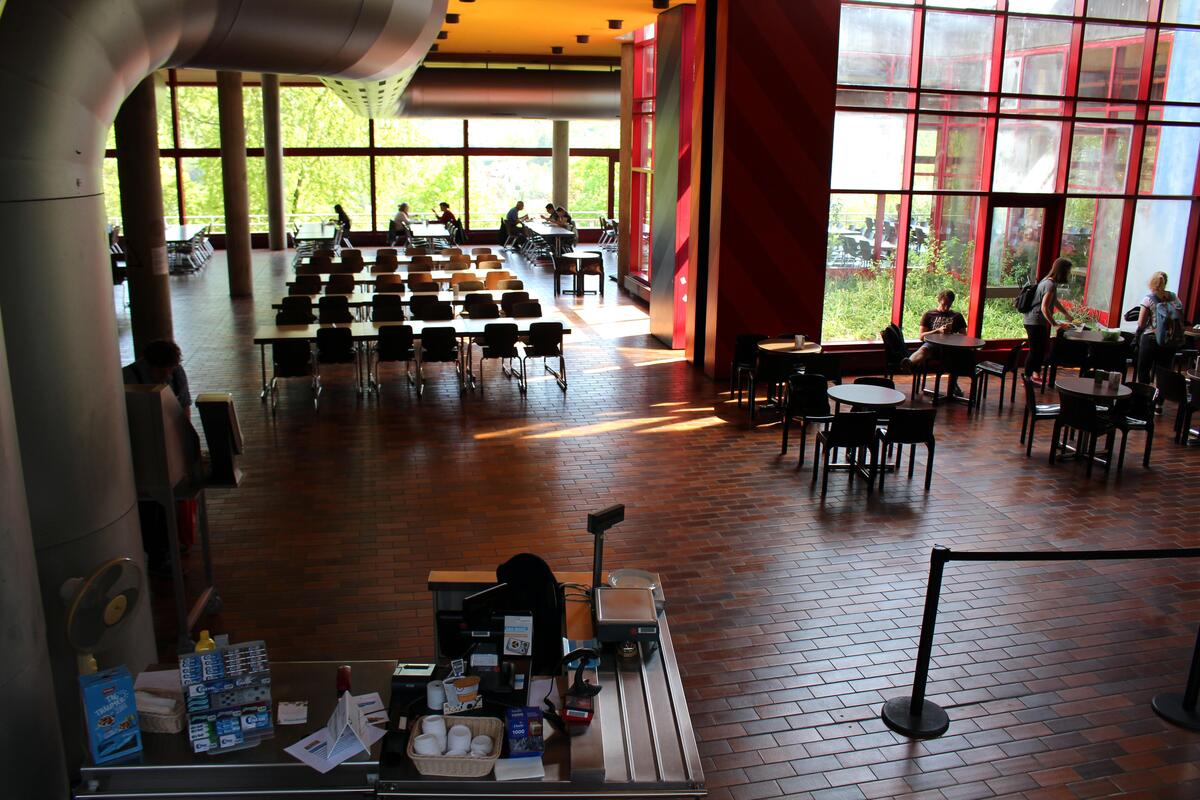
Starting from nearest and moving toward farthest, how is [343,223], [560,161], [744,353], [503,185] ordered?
[744,353], [343,223], [560,161], [503,185]

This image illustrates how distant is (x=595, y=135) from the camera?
26.4 meters

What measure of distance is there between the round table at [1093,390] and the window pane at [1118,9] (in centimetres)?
598

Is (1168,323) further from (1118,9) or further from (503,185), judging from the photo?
(503,185)

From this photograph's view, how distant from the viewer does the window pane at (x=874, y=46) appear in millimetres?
11742

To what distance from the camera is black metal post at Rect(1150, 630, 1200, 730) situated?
16.6 feet

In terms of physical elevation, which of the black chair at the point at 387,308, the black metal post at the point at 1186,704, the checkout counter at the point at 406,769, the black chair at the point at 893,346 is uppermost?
the black chair at the point at 387,308

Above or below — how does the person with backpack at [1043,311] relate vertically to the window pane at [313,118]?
below

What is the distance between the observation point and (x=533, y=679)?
3693 millimetres

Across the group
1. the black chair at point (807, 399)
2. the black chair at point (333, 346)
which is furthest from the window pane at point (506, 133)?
the black chair at point (807, 399)

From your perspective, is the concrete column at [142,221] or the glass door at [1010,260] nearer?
the concrete column at [142,221]

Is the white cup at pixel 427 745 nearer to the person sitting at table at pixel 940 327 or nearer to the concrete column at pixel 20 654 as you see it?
the concrete column at pixel 20 654

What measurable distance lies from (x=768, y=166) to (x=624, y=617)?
8.65 m

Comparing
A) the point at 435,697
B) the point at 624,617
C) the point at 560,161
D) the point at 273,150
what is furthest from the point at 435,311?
the point at 560,161

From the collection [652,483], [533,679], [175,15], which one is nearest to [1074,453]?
[652,483]
